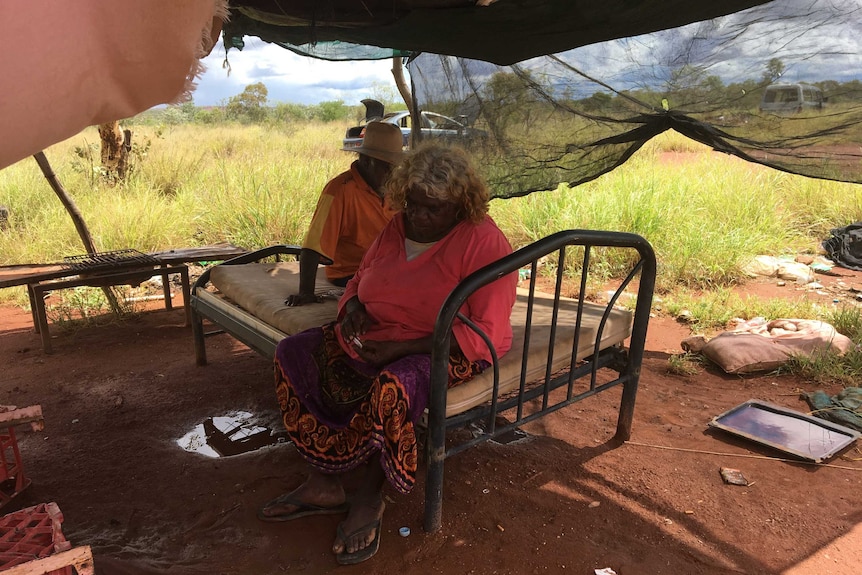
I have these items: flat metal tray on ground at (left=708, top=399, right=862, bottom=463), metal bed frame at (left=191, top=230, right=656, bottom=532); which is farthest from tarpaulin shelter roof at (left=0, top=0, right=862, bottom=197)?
flat metal tray on ground at (left=708, top=399, right=862, bottom=463)

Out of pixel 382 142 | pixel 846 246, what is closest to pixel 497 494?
pixel 382 142

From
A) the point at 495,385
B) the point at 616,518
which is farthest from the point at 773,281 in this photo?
the point at 495,385

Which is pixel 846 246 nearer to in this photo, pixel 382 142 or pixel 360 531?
pixel 382 142

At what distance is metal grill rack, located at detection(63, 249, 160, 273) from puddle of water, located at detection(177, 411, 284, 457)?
191 cm

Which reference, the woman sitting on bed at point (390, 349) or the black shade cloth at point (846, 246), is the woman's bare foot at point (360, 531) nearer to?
the woman sitting on bed at point (390, 349)

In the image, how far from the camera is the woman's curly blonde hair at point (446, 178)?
2.42 metres

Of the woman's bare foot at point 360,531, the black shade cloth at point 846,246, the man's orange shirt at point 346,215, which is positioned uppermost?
the man's orange shirt at point 346,215

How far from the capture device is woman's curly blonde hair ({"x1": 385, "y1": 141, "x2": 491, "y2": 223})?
242 cm

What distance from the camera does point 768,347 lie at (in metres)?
4.19

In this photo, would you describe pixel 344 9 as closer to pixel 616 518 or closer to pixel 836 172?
pixel 836 172

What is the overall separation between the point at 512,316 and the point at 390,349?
1.05m

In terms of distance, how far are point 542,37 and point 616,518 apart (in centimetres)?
272

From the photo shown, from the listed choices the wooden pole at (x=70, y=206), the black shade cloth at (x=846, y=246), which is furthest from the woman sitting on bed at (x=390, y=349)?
the black shade cloth at (x=846, y=246)

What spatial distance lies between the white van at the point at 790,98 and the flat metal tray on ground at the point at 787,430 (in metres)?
1.72
